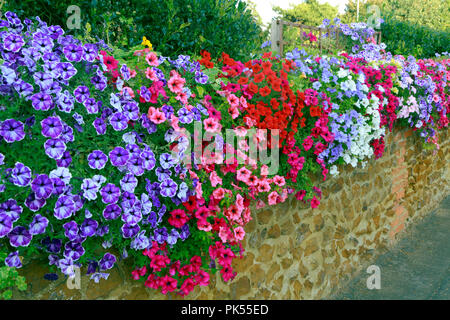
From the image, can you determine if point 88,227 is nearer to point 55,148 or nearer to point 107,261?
point 107,261

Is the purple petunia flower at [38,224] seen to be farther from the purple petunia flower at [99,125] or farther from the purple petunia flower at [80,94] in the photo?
the purple petunia flower at [80,94]

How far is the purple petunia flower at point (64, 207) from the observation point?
2.07 m

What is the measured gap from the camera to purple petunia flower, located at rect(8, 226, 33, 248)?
202 centimetres

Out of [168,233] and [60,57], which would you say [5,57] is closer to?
[60,57]

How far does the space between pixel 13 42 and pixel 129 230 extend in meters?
1.17

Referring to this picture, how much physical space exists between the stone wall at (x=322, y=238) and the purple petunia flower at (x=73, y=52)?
3.62 feet

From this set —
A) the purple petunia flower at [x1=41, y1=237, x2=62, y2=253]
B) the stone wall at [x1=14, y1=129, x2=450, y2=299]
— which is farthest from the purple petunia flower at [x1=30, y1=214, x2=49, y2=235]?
the stone wall at [x1=14, y1=129, x2=450, y2=299]

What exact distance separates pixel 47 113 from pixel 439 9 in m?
31.4

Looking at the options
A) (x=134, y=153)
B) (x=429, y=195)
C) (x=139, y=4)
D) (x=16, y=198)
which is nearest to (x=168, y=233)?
(x=134, y=153)

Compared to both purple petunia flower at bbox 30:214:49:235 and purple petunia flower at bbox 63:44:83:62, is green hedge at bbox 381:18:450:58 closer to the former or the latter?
purple petunia flower at bbox 63:44:83:62

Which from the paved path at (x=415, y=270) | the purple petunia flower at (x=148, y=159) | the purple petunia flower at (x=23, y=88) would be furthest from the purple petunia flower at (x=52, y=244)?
the paved path at (x=415, y=270)

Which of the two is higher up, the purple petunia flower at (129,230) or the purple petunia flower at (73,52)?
the purple petunia flower at (73,52)

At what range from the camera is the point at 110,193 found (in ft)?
7.43

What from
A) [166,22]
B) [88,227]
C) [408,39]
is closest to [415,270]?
[166,22]
